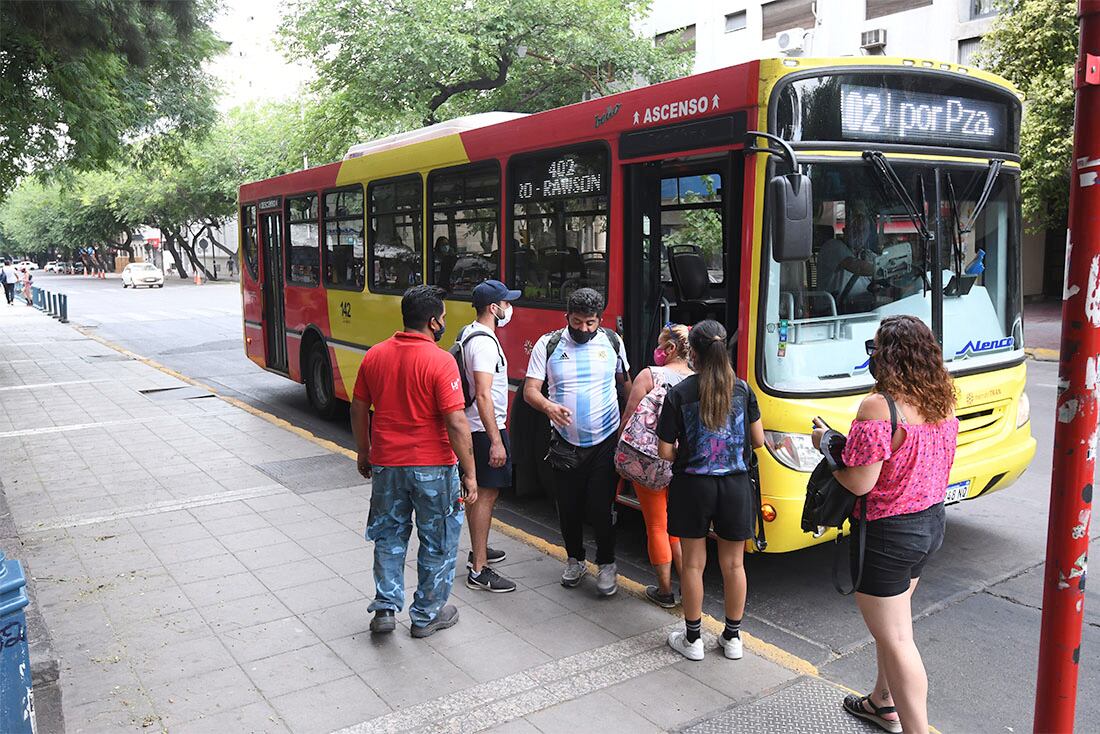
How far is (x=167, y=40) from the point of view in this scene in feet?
36.9

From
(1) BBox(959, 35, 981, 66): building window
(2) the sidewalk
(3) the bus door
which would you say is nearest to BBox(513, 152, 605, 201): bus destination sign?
(2) the sidewalk

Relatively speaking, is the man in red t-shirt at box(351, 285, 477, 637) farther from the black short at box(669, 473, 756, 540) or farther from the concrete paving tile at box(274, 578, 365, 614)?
the black short at box(669, 473, 756, 540)

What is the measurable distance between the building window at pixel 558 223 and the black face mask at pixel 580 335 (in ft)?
4.19

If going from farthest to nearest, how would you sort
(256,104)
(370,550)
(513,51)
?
(256,104) → (513,51) → (370,550)

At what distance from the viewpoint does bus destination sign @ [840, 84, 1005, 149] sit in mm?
4965

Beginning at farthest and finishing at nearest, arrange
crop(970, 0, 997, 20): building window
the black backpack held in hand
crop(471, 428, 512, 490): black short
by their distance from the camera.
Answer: crop(970, 0, 997, 20): building window → crop(471, 428, 512, 490): black short → the black backpack held in hand

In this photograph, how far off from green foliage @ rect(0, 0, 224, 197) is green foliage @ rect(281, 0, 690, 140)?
3679 millimetres

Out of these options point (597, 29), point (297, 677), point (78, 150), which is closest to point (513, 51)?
point (597, 29)

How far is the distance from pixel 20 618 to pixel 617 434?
9.71ft

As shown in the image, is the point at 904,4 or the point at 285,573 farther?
the point at 904,4

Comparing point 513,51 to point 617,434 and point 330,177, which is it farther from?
point 617,434

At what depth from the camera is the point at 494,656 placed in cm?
436

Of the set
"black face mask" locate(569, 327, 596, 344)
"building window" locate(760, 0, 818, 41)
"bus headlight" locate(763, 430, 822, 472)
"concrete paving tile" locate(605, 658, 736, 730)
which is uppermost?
"building window" locate(760, 0, 818, 41)


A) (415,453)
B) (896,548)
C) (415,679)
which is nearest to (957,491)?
(896,548)
